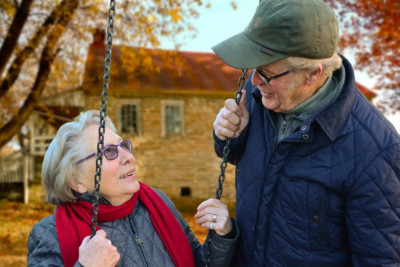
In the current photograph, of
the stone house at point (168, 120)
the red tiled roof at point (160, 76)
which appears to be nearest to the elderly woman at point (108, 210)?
the red tiled roof at point (160, 76)

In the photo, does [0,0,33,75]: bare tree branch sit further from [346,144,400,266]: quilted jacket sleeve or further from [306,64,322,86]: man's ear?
[346,144,400,266]: quilted jacket sleeve

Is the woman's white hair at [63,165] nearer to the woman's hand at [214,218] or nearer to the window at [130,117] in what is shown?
the woman's hand at [214,218]

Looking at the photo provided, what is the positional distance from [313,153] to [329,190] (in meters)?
0.18

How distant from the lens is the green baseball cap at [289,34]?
163cm

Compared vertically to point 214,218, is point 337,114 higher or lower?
higher

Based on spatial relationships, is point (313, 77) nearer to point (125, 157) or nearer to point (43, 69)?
point (125, 157)

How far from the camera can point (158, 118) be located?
1430cm

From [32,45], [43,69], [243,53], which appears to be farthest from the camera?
[43,69]

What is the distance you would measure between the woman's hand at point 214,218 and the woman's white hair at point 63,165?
0.70m

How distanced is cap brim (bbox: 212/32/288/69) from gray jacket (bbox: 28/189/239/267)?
35.7 inches

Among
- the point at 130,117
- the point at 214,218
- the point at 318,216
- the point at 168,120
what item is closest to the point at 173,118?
the point at 168,120

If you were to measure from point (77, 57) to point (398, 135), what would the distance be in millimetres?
10537

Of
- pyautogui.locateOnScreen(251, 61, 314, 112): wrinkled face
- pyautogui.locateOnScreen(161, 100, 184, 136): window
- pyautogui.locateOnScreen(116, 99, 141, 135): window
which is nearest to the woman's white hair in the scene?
pyautogui.locateOnScreen(251, 61, 314, 112): wrinkled face

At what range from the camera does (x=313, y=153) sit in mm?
1743
